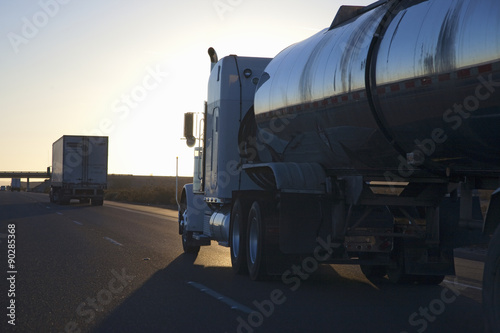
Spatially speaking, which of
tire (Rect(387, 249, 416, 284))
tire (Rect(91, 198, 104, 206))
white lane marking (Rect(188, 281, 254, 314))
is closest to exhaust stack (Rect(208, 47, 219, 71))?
white lane marking (Rect(188, 281, 254, 314))

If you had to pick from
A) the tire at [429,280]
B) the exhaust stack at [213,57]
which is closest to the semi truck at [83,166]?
the exhaust stack at [213,57]

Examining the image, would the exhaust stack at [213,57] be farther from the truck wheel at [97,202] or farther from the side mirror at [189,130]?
the truck wheel at [97,202]

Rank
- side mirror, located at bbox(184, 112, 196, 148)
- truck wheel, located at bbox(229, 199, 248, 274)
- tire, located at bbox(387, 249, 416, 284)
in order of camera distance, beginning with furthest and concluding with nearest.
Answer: side mirror, located at bbox(184, 112, 196, 148)
truck wheel, located at bbox(229, 199, 248, 274)
tire, located at bbox(387, 249, 416, 284)

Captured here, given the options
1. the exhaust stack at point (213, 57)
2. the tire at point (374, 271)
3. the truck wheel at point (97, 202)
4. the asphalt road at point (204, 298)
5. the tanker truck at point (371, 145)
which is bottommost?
the asphalt road at point (204, 298)

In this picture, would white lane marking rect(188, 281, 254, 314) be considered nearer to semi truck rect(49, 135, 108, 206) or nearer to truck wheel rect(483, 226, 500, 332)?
truck wheel rect(483, 226, 500, 332)

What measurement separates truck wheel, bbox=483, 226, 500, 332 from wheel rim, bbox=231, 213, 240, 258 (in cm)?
629

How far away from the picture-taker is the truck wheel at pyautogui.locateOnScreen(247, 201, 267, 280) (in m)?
10.6

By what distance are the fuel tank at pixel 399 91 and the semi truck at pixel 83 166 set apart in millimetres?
33989

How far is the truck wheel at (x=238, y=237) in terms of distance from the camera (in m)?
11.6

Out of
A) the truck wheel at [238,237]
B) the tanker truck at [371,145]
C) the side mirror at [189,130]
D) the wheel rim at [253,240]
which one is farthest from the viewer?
the side mirror at [189,130]

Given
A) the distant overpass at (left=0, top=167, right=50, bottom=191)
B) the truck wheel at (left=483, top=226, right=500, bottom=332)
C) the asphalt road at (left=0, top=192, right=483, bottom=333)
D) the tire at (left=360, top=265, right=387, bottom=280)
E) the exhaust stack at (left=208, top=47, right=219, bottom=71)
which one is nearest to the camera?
the truck wheel at (left=483, top=226, right=500, bottom=332)

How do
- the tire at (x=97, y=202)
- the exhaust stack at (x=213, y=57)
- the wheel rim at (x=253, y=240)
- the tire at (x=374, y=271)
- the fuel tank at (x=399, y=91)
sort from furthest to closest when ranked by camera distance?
the tire at (x=97, y=202), the exhaust stack at (x=213, y=57), the tire at (x=374, y=271), the wheel rim at (x=253, y=240), the fuel tank at (x=399, y=91)

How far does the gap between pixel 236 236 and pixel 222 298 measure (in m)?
3.00

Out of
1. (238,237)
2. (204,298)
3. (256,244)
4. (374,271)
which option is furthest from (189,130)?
(204,298)
